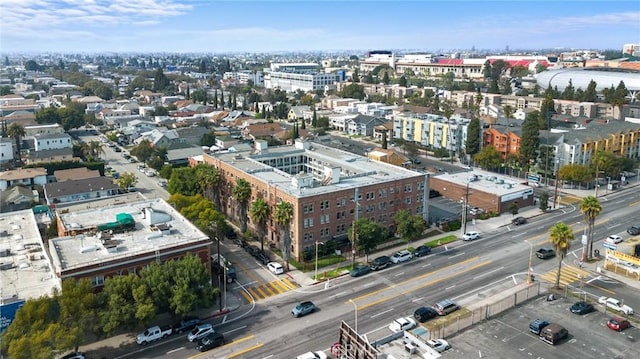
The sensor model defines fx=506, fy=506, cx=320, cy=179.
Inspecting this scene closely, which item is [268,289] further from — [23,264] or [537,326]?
[537,326]

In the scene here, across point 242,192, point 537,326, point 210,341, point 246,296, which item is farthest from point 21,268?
point 537,326

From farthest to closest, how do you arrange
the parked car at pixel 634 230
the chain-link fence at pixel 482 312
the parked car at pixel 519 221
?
1. the parked car at pixel 519 221
2. the parked car at pixel 634 230
3. the chain-link fence at pixel 482 312

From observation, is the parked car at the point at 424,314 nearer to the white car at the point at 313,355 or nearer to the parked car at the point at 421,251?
the white car at the point at 313,355

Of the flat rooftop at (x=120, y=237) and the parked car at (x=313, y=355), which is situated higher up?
the flat rooftop at (x=120, y=237)

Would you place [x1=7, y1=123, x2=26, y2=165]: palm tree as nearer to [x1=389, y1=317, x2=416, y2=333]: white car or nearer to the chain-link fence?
[x1=389, y1=317, x2=416, y2=333]: white car

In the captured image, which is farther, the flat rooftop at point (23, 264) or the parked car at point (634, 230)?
the parked car at point (634, 230)

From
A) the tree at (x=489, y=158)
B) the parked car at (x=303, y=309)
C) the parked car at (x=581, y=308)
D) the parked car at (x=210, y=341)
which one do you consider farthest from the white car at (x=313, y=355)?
the tree at (x=489, y=158)

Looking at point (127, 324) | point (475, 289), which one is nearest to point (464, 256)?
point (475, 289)

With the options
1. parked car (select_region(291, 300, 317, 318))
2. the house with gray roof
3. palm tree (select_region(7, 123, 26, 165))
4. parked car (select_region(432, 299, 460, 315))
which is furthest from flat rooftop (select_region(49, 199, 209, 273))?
palm tree (select_region(7, 123, 26, 165))
